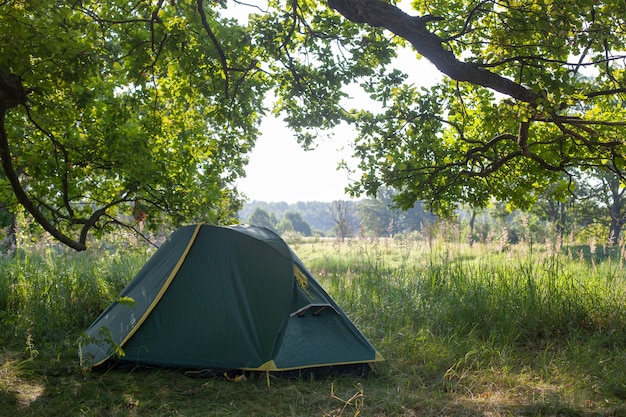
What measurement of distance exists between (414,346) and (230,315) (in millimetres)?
1734

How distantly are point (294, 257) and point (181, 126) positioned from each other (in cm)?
379

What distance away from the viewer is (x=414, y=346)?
4918 millimetres

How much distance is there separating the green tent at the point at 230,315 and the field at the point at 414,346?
0.17 metres

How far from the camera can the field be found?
11.8 ft

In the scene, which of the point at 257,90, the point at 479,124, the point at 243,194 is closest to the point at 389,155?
the point at 479,124

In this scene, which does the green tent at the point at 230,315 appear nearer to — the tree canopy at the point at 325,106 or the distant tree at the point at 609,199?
the tree canopy at the point at 325,106

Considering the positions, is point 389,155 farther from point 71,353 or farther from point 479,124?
point 71,353

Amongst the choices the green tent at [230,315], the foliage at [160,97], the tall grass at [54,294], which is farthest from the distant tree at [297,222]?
the green tent at [230,315]

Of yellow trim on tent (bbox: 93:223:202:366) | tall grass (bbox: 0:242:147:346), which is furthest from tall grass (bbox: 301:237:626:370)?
tall grass (bbox: 0:242:147:346)

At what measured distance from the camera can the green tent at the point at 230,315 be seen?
13.8ft

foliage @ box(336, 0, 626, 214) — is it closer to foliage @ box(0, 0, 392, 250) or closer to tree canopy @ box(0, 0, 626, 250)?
tree canopy @ box(0, 0, 626, 250)

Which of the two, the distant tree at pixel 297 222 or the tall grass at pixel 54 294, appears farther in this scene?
the distant tree at pixel 297 222

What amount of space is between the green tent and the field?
6.7 inches

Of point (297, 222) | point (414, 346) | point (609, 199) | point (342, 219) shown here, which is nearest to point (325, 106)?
point (414, 346)
